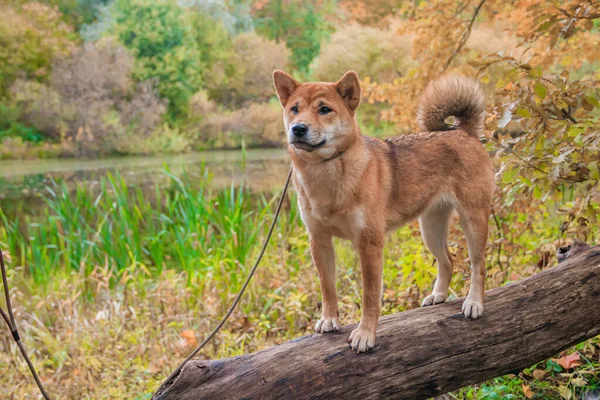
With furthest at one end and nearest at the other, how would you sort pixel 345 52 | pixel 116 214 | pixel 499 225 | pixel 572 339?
pixel 345 52
pixel 116 214
pixel 499 225
pixel 572 339

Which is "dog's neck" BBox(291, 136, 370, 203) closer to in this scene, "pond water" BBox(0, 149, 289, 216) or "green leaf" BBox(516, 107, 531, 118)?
"green leaf" BBox(516, 107, 531, 118)

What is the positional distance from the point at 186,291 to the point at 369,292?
242 centimetres

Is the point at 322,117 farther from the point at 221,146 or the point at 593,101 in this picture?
the point at 221,146

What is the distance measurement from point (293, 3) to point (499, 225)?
596 cm

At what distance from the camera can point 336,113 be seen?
79.5 inches

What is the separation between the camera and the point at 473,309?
222cm

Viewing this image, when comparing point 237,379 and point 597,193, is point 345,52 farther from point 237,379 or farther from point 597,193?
point 237,379

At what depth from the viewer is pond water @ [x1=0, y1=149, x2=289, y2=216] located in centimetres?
743

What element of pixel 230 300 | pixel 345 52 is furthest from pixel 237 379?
pixel 345 52

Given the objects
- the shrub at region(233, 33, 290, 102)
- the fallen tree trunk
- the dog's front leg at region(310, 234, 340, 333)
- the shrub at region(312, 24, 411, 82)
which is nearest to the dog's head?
the dog's front leg at region(310, 234, 340, 333)

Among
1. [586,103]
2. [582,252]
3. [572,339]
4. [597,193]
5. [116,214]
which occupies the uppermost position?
[586,103]

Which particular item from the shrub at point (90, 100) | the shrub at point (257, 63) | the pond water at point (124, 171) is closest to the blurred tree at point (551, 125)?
the pond water at point (124, 171)

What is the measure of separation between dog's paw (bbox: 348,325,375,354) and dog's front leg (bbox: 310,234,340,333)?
6.3 inches

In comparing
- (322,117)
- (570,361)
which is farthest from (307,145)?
(570,361)
